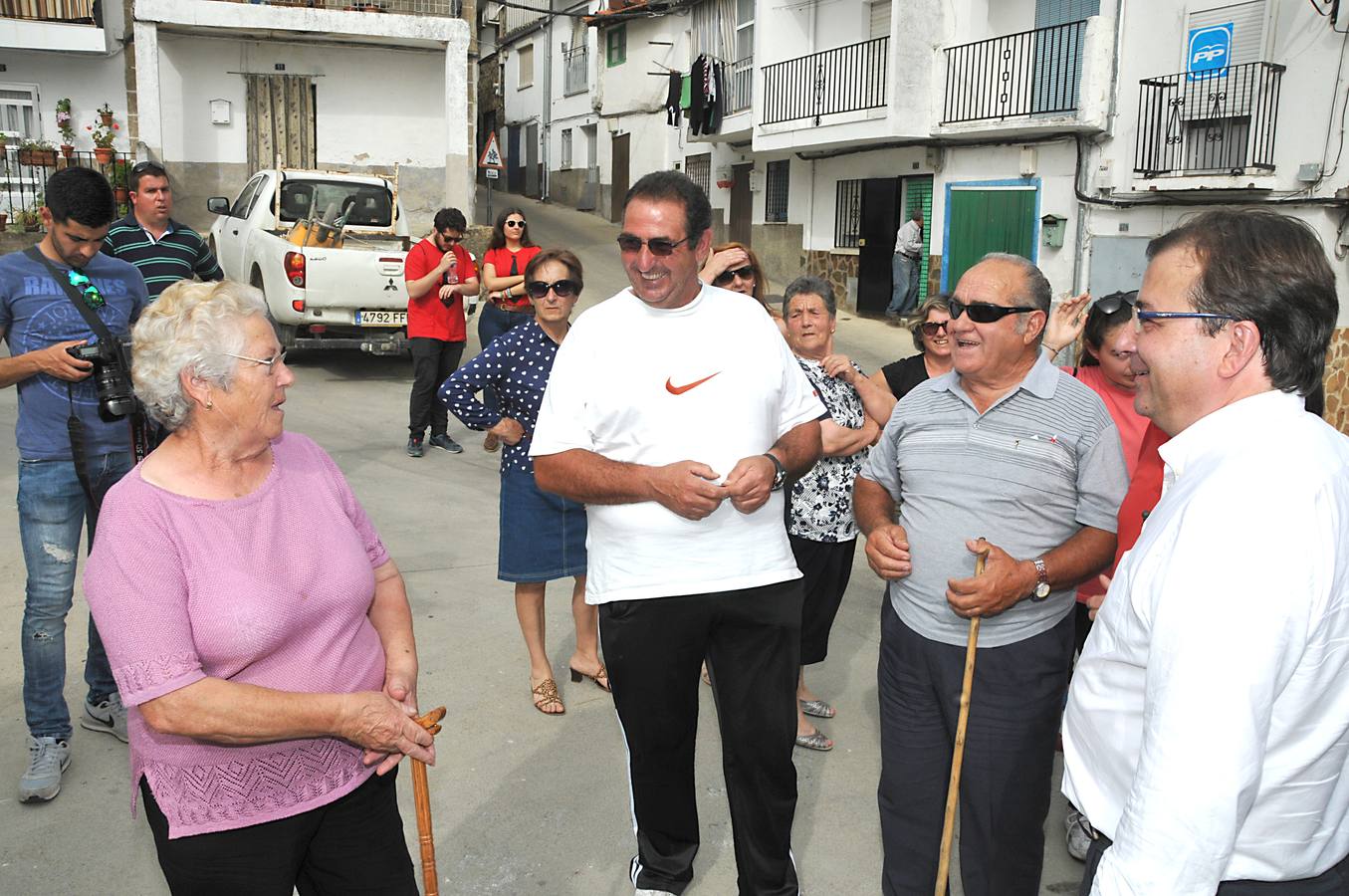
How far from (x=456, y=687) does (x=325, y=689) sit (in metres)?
2.65

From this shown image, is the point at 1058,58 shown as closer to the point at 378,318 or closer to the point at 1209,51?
the point at 1209,51

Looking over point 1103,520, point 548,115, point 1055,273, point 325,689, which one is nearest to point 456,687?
point 325,689

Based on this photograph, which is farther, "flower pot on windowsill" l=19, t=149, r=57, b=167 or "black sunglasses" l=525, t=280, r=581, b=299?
"flower pot on windowsill" l=19, t=149, r=57, b=167

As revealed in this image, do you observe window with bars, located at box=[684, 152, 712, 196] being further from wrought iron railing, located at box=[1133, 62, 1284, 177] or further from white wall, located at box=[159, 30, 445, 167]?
wrought iron railing, located at box=[1133, 62, 1284, 177]

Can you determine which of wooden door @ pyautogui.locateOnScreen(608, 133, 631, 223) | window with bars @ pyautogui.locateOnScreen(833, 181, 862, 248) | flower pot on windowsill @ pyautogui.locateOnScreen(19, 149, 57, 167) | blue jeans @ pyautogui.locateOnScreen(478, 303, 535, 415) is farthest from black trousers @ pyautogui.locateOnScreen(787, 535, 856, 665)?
wooden door @ pyautogui.locateOnScreen(608, 133, 631, 223)

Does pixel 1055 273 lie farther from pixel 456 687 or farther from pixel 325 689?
pixel 325 689

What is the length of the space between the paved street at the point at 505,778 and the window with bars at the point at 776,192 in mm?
17801

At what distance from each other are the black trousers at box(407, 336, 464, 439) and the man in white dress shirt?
7789mm

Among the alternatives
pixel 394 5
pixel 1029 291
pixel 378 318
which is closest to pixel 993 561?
pixel 1029 291

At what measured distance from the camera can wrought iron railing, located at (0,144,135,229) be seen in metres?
18.0

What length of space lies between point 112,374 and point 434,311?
560 centimetres

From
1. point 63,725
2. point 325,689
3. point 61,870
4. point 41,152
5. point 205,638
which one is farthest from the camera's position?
point 41,152

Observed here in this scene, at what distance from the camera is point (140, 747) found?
2250 mm

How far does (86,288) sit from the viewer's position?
395cm
